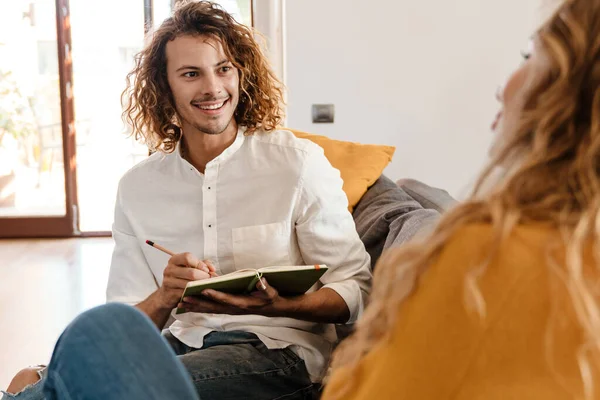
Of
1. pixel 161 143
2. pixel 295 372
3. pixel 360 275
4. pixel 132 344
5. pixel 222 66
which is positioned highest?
pixel 222 66

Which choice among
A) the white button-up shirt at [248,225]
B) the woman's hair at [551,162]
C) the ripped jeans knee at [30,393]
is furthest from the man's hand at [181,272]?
the woman's hair at [551,162]

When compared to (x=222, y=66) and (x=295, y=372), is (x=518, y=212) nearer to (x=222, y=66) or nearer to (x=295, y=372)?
(x=295, y=372)

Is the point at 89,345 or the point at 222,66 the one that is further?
the point at 222,66

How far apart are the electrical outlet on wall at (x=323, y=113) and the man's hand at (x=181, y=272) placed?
216 cm

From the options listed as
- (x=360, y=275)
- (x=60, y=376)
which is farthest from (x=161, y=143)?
(x=60, y=376)

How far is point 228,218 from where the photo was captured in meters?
1.73

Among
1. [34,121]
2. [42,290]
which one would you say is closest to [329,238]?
[42,290]

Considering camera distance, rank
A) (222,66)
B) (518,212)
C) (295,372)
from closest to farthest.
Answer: (518,212) → (295,372) → (222,66)

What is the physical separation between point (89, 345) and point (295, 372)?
64cm

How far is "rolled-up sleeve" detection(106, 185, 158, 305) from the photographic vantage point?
1784mm

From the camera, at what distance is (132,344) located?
960 mm

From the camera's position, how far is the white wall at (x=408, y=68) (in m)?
3.58

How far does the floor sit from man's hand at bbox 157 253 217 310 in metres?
1.56

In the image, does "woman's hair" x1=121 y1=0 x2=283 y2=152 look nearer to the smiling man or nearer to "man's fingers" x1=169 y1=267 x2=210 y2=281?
the smiling man
